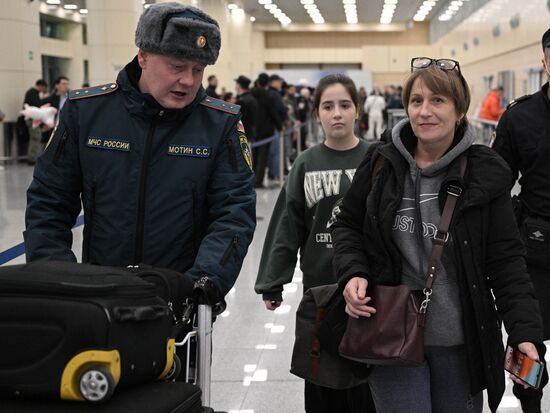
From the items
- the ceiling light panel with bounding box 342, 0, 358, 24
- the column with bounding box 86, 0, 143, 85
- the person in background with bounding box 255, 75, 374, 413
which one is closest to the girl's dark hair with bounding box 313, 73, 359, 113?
the person in background with bounding box 255, 75, 374, 413

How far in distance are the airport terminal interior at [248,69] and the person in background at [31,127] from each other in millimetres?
349

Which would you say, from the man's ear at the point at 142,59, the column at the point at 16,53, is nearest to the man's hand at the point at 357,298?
the man's ear at the point at 142,59

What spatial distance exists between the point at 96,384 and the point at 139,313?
0.52 feet

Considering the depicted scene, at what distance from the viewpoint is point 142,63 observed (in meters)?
2.29

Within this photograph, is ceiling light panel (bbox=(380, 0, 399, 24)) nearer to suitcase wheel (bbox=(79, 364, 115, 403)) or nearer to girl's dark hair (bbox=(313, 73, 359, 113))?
girl's dark hair (bbox=(313, 73, 359, 113))

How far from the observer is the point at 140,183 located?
229 centimetres

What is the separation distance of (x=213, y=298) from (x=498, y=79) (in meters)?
27.0

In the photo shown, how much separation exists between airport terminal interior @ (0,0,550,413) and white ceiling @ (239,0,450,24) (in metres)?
0.08

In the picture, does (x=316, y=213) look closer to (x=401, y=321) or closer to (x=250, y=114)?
(x=401, y=321)

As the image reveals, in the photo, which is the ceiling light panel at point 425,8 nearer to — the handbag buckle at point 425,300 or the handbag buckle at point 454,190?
the handbag buckle at point 454,190

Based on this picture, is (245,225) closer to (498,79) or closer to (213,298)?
(213,298)

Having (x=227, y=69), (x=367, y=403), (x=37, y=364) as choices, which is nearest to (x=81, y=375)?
(x=37, y=364)

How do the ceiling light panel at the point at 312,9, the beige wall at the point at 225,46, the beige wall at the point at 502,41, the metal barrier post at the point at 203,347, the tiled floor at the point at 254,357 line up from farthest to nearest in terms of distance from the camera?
the ceiling light panel at the point at 312,9
the beige wall at the point at 502,41
the beige wall at the point at 225,46
the tiled floor at the point at 254,357
the metal barrier post at the point at 203,347

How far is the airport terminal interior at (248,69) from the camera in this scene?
15.7 ft
